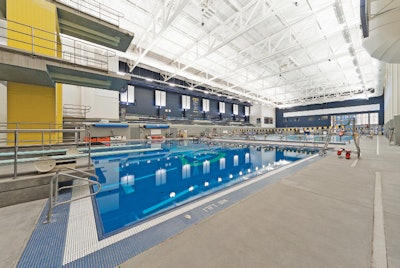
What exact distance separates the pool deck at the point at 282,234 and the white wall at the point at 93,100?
404 inches

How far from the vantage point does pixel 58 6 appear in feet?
14.9

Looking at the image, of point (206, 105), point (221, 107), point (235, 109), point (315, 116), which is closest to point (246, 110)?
point (235, 109)

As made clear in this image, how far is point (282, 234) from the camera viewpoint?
1238mm

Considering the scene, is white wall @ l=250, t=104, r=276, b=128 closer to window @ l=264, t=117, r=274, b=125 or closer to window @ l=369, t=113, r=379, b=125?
window @ l=264, t=117, r=274, b=125

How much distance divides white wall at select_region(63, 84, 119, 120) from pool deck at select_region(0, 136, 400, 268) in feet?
33.7

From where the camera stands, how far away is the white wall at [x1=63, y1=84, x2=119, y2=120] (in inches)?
Answer: 391

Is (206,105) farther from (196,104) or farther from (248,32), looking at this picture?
(248,32)

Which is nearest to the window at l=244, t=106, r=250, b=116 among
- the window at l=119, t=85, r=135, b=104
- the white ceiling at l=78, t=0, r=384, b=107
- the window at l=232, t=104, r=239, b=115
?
the window at l=232, t=104, r=239, b=115

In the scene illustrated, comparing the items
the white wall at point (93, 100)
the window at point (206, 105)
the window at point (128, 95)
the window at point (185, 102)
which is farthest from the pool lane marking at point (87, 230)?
the window at point (206, 105)

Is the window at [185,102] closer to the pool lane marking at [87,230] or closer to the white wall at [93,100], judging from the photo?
the white wall at [93,100]

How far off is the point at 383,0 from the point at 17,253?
649 centimetres

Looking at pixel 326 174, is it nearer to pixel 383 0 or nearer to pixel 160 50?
pixel 383 0

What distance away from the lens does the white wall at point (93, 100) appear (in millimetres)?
9930

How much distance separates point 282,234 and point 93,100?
12.4 m
